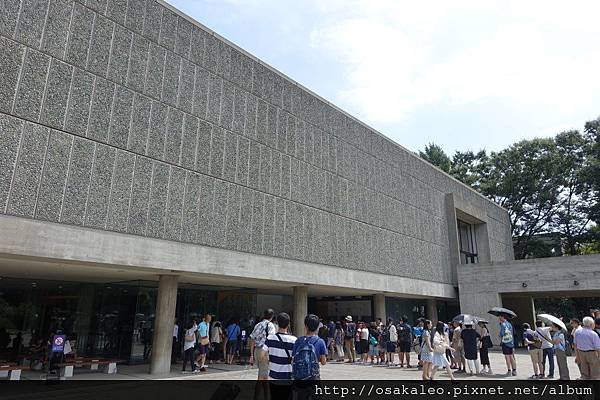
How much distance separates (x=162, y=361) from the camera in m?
12.8

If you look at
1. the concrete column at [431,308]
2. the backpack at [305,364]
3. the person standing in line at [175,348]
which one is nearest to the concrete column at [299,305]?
the person standing in line at [175,348]

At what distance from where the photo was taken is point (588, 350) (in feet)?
27.6

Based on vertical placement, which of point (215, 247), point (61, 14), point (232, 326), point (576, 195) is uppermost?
point (576, 195)

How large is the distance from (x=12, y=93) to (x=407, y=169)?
20978mm

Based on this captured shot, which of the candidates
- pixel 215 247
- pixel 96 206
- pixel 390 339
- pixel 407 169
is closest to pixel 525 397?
pixel 390 339

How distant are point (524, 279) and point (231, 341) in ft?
58.3

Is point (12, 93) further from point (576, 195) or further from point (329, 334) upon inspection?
point (576, 195)

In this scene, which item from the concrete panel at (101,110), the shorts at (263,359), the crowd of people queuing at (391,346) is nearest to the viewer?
the crowd of people queuing at (391,346)

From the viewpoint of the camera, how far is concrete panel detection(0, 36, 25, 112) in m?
9.92

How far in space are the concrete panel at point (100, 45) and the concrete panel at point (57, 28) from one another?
2.28ft

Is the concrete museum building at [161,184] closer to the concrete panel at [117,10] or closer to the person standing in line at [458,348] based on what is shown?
the concrete panel at [117,10]

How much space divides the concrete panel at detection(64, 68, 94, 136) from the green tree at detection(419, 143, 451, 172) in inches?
1912

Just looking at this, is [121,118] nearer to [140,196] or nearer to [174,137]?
[174,137]

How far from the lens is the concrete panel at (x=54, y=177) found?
403 inches
